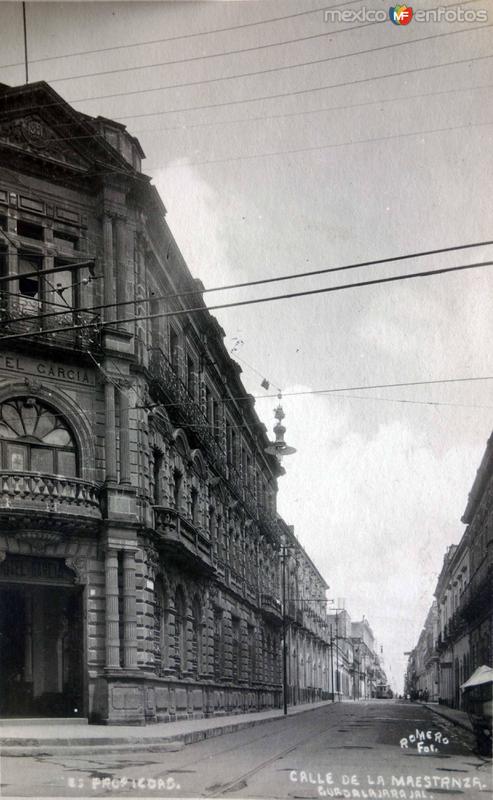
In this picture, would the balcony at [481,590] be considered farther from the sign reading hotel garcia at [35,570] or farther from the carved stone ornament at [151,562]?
the sign reading hotel garcia at [35,570]

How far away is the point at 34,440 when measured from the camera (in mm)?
24312

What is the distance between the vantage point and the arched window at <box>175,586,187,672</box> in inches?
1193

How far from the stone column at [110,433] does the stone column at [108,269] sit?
1914 millimetres

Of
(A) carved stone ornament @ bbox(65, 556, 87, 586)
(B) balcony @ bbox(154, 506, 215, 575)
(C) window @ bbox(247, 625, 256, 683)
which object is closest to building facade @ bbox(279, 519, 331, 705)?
(C) window @ bbox(247, 625, 256, 683)

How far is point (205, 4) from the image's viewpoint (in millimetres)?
13766

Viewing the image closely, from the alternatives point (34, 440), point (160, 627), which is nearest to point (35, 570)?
point (34, 440)

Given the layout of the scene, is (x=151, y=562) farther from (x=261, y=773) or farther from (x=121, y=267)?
(x=261, y=773)

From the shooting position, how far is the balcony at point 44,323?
78.4 feet

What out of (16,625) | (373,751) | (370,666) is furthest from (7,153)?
(370,666)

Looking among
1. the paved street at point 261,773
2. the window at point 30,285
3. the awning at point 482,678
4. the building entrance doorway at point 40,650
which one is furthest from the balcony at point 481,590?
the window at point 30,285

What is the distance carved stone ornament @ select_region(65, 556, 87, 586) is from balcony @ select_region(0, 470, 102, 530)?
1.00 meters

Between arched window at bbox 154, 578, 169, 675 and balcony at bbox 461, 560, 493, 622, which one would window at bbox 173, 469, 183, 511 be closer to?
arched window at bbox 154, 578, 169, 675

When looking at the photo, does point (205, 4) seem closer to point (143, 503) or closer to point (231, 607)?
point (143, 503)

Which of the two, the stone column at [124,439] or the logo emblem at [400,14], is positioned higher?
the logo emblem at [400,14]
